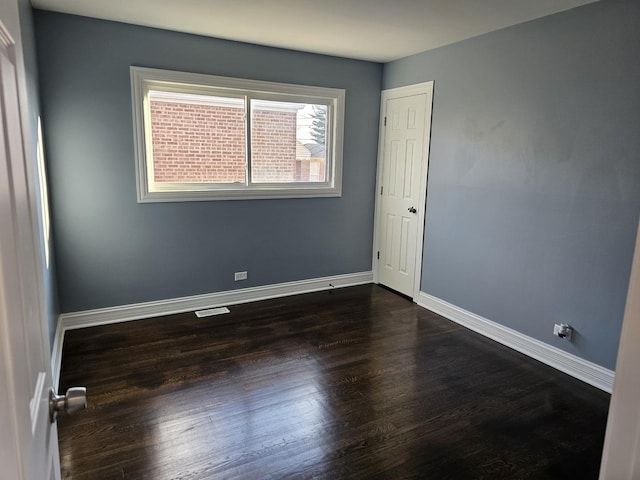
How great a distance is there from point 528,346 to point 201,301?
2.97m

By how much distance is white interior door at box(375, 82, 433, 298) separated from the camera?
4223 mm

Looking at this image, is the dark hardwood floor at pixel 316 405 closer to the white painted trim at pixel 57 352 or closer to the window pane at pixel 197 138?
the white painted trim at pixel 57 352

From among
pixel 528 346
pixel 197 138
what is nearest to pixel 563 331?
pixel 528 346

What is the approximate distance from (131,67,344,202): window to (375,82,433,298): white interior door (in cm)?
57

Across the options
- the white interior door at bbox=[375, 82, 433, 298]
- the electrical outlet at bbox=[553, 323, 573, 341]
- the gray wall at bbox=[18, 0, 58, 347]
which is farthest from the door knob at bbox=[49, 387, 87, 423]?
the white interior door at bbox=[375, 82, 433, 298]

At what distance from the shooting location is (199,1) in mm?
2857

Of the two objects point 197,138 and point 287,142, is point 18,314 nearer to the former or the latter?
point 197,138

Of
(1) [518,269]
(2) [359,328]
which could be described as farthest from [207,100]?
(1) [518,269]

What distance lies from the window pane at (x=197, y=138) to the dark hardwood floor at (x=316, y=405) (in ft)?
4.57

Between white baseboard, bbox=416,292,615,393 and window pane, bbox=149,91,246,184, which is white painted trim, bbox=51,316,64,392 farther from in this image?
white baseboard, bbox=416,292,615,393

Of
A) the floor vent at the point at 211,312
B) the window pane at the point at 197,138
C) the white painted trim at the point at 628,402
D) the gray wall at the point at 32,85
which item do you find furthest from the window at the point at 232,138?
the white painted trim at the point at 628,402

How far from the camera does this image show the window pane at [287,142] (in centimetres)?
418

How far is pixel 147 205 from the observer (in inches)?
145

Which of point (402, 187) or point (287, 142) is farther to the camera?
point (402, 187)
